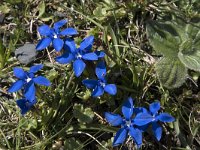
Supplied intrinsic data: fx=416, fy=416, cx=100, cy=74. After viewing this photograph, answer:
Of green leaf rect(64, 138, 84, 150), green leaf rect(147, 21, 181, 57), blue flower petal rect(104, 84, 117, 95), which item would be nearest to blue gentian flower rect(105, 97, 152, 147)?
blue flower petal rect(104, 84, 117, 95)

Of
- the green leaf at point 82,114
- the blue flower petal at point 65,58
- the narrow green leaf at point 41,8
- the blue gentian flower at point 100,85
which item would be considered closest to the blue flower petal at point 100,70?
the blue gentian flower at point 100,85

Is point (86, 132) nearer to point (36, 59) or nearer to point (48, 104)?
point (48, 104)

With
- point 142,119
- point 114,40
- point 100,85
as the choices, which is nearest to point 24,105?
point 100,85

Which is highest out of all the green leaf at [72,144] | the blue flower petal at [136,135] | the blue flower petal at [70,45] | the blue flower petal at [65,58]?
the blue flower petal at [70,45]

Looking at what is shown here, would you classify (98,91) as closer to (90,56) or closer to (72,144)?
(90,56)

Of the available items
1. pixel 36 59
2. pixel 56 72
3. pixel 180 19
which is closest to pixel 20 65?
pixel 36 59

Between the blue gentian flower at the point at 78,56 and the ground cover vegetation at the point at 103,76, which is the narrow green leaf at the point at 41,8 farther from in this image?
the blue gentian flower at the point at 78,56
